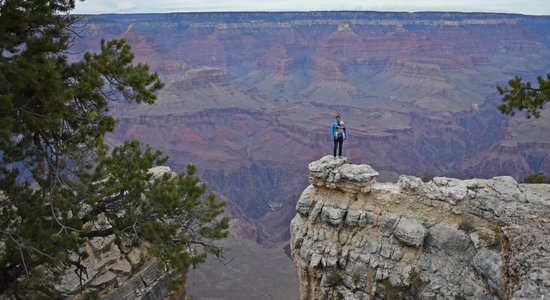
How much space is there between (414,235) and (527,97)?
228 inches

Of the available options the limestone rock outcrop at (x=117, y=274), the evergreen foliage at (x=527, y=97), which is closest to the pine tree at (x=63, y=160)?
the limestone rock outcrop at (x=117, y=274)

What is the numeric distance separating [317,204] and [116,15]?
598 ft

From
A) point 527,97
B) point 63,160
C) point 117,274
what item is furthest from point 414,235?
point 63,160

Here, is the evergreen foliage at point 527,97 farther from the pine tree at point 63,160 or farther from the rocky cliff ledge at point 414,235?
the pine tree at point 63,160

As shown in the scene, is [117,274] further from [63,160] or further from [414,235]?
[414,235]

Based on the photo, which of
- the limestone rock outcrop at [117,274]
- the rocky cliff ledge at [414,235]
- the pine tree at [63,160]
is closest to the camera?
the pine tree at [63,160]

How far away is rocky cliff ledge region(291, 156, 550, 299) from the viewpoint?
45.0 feet

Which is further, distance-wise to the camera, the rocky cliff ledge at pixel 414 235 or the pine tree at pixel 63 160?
the rocky cliff ledge at pixel 414 235

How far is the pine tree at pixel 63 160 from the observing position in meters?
8.34

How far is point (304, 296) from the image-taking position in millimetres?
17516

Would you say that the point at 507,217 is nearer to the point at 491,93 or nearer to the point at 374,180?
the point at 374,180

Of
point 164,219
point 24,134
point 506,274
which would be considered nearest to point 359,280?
point 506,274

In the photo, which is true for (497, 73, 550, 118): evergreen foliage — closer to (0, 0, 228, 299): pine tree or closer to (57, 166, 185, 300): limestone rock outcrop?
(0, 0, 228, 299): pine tree

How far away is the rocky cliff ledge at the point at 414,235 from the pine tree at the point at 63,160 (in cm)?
649
